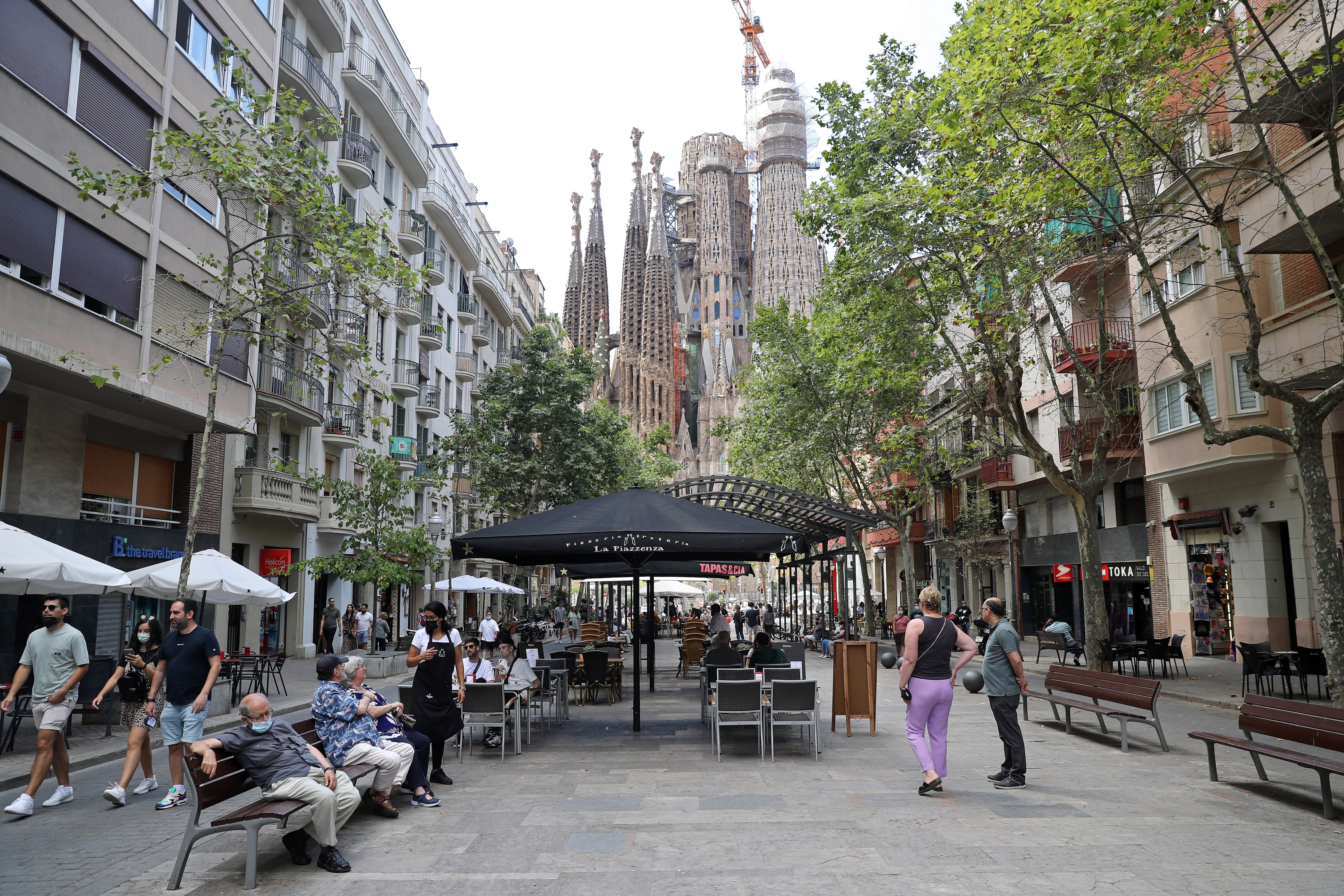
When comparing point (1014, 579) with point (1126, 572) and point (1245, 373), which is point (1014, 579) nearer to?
point (1126, 572)

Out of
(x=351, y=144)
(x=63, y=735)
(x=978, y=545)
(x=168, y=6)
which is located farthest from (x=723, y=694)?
(x=978, y=545)

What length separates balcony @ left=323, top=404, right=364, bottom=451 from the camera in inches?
1152

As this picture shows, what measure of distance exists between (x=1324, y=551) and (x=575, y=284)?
421 ft

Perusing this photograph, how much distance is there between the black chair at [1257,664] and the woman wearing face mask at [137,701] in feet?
48.1

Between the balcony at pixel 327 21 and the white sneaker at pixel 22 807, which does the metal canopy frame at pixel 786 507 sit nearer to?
the white sneaker at pixel 22 807

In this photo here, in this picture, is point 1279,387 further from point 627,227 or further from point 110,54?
point 627,227

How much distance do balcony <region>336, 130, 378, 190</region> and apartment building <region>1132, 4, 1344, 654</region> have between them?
75.8 feet

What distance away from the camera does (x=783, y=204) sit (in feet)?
354

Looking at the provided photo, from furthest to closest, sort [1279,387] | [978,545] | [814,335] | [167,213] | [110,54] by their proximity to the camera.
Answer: [978,545] < [814,335] < [167,213] < [110,54] < [1279,387]

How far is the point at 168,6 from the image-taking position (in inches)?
680

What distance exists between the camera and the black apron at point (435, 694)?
317 inches

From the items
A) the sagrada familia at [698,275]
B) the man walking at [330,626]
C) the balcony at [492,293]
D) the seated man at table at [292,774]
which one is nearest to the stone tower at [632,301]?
the sagrada familia at [698,275]

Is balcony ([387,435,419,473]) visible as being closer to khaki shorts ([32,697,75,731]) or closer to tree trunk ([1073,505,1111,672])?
tree trunk ([1073,505,1111,672])

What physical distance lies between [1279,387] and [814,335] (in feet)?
63.5
